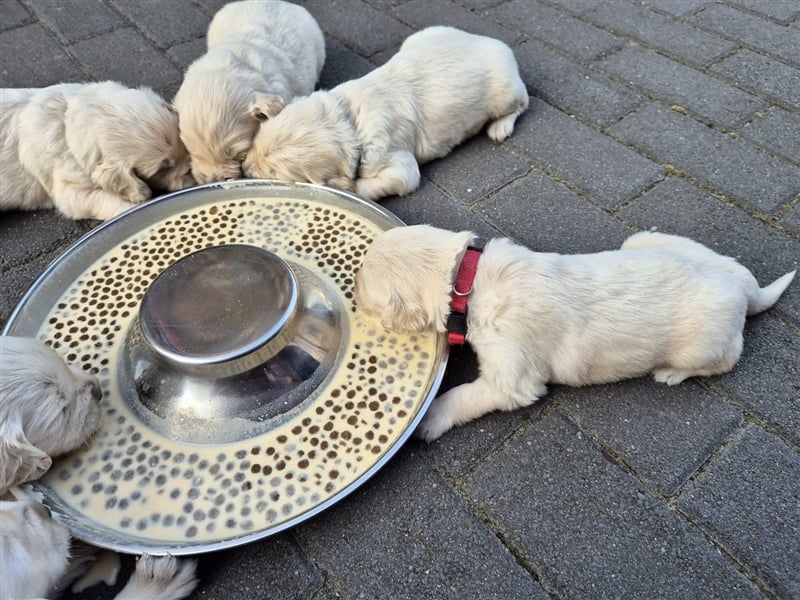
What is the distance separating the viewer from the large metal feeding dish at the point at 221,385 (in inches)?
86.7

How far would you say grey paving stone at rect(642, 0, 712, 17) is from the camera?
16.0 ft

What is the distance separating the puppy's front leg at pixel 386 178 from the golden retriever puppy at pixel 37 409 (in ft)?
5.80

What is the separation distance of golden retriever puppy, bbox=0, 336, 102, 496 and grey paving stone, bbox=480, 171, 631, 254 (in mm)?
2202

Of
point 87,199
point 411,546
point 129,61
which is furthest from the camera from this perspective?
point 129,61

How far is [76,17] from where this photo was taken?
526 centimetres

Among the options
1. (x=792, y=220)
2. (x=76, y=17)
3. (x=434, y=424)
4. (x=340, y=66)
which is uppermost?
(x=76, y=17)

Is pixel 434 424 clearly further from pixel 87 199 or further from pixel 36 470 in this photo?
pixel 87 199

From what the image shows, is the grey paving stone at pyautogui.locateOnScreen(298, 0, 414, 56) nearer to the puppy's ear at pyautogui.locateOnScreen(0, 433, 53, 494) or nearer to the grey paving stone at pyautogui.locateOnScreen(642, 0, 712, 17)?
the grey paving stone at pyautogui.locateOnScreen(642, 0, 712, 17)

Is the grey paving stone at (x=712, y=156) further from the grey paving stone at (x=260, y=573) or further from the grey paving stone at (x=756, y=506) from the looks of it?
the grey paving stone at (x=260, y=573)

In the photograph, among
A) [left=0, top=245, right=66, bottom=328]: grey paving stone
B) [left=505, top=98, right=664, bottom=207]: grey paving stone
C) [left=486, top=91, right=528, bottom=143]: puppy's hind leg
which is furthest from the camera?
[left=486, top=91, right=528, bottom=143]: puppy's hind leg

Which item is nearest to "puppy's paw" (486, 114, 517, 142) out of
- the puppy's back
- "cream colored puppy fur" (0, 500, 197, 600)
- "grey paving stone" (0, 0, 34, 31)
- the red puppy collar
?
the puppy's back

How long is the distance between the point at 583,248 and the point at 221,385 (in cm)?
194

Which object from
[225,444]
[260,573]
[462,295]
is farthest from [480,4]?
[260,573]

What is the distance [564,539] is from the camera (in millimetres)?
2189
